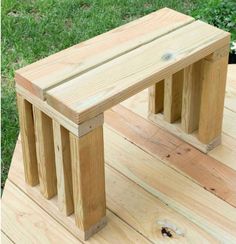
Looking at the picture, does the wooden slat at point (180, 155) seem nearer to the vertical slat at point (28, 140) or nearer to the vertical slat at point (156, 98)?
the vertical slat at point (156, 98)

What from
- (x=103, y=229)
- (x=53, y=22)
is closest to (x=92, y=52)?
(x=103, y=229)

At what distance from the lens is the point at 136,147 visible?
2221 millimetres

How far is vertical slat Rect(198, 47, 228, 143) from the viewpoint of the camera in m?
2.01

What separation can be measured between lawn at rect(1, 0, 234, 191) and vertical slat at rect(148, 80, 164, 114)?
0.90m

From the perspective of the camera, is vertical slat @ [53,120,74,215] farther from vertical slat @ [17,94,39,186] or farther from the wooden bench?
vertical slat @ [17,94,39,186]

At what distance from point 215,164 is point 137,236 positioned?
44 centimetres

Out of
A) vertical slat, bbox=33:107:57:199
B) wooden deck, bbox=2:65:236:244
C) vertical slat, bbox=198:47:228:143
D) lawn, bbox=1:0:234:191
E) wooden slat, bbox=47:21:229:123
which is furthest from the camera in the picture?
lawn, bbox=1:0:234:191

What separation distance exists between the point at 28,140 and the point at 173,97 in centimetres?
59

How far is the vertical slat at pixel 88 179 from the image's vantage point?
1673 mm

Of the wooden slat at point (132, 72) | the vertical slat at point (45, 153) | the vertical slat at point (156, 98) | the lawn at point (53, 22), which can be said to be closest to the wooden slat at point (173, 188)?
the vertical slat at point (156, 98)

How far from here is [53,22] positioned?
3539 millimetres

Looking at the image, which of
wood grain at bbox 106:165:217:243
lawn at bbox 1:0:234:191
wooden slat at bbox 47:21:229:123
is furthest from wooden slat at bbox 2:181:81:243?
lawn at bbox 1:0:234:191

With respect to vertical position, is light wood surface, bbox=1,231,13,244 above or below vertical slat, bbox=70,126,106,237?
below

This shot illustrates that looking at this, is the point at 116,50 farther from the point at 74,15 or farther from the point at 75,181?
the point at 74,15
